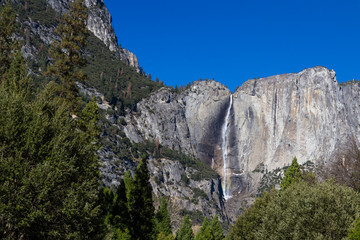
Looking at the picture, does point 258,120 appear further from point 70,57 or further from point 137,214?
point 70,57

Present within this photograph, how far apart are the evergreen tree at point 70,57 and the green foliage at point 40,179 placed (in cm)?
1002

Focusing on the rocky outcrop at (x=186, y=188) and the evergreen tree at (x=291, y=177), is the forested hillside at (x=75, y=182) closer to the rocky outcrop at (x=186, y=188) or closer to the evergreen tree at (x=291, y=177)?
the evergreen tree at (x=291, y=177)

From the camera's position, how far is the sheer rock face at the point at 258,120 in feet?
523

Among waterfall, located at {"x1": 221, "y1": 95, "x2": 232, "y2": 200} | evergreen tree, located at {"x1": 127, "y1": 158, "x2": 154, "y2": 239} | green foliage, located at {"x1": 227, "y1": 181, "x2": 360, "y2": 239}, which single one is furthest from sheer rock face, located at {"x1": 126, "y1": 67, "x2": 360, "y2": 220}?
green foliage, located at {"x1": 227, "y1": 181, "x2": 360, "y2": 239}

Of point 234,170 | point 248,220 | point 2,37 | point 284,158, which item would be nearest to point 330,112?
point 284,158

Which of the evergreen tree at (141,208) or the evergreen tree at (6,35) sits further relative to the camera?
the evergreen tree at (141,208)

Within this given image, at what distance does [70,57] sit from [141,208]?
14988 millimetres

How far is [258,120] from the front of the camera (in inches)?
6855

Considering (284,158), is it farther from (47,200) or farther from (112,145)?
(47,200)

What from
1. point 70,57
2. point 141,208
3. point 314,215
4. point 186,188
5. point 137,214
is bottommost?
point 137,214

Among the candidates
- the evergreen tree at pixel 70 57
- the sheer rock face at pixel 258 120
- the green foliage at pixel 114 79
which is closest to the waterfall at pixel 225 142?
the sheer rock face at pixel 258 120

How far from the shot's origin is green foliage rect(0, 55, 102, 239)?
14613mm

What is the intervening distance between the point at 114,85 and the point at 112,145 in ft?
130

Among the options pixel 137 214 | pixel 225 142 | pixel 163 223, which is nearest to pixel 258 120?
pixel 225 142
